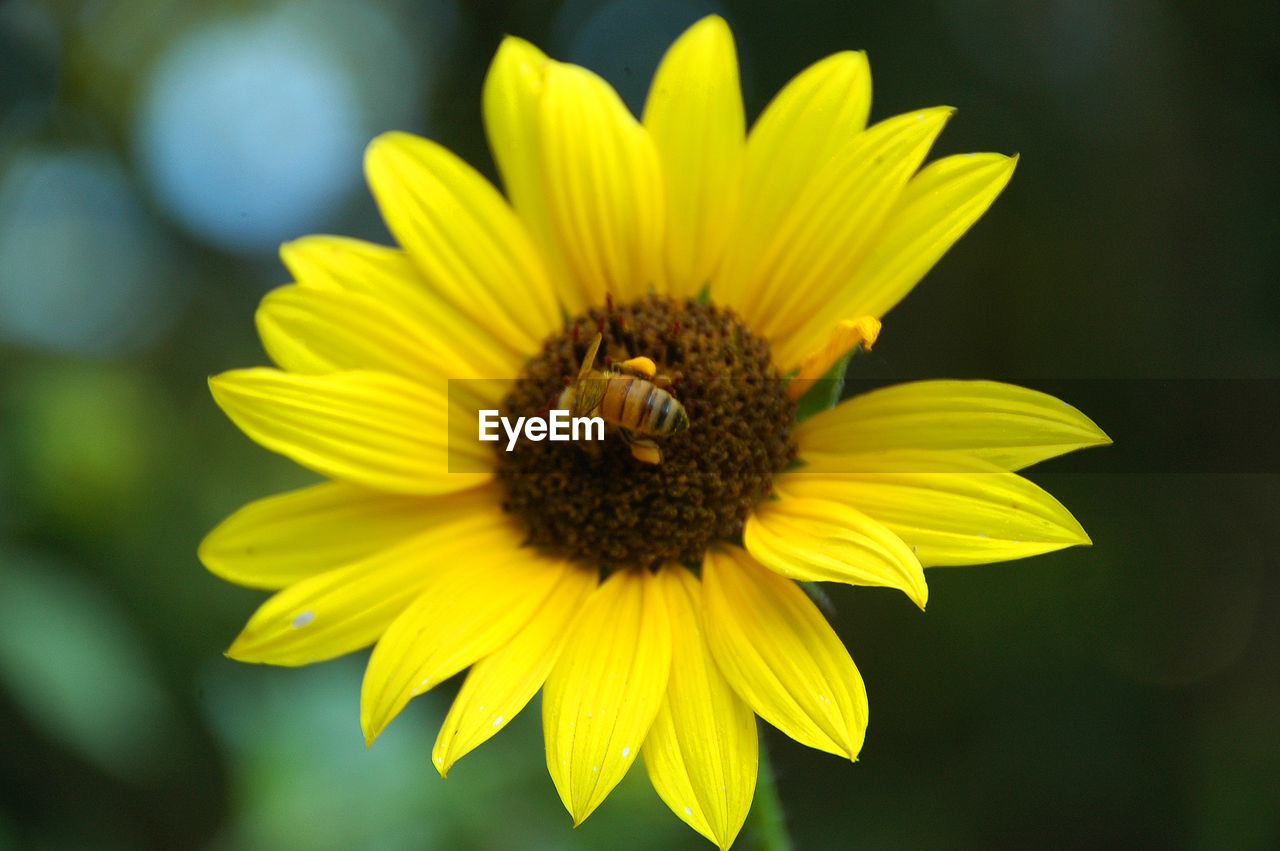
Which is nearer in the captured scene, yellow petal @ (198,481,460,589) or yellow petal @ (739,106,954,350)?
yellow petal @ (739,106,954,350)

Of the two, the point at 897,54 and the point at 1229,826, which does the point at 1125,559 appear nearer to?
the point at 1229,826

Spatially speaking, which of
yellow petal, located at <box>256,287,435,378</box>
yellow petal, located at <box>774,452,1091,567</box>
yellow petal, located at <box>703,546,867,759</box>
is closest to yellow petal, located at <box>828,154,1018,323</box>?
yellow petal, located at <box>774,452,1091,567</box>

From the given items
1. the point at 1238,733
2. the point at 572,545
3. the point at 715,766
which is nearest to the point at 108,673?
the point at 572,545

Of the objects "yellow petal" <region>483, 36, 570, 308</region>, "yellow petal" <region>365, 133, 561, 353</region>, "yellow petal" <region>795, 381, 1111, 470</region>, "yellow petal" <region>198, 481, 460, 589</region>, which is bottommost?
"yellow petal" <region>198, 481, 460, 589</region>

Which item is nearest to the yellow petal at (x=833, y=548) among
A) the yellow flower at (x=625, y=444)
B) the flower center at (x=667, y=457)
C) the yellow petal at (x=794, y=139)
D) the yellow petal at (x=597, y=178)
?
the yellow flower at (x=625, y=444)

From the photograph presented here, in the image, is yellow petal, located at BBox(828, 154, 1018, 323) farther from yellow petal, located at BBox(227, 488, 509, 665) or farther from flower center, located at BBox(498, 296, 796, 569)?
yellow petal, located at BBox(227, 488, 509, 665)

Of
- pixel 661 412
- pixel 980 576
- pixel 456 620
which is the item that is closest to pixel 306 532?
pixel 456 620
